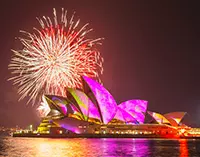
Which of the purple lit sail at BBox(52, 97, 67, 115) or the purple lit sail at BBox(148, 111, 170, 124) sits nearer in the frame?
the purple lit sail at BBox(52, 97, 67, 115)

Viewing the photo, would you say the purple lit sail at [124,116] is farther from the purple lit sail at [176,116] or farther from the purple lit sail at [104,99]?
the purple lit sail at [176,116]

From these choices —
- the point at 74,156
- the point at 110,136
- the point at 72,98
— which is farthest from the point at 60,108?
the point at 74,156

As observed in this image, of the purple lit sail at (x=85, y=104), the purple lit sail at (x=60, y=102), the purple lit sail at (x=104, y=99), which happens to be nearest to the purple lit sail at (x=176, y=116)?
the purple lit sail at (x=104, y=99)

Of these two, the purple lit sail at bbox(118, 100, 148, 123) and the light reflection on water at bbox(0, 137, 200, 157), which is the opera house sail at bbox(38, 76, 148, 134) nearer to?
the purple lit sail at bbox(118, 100, 148, 123)

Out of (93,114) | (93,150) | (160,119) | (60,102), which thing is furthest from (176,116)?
(93,150)

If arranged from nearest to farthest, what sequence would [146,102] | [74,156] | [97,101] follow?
1. [74,156]
2. [97,101]
3. [146,102]

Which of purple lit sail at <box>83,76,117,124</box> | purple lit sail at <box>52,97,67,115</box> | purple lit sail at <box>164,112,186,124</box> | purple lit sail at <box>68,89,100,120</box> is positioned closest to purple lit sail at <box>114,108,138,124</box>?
purple lit sail at <box>83,76,117,124</box>

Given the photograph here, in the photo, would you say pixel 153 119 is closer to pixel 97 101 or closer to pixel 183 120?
pixel 183 120
